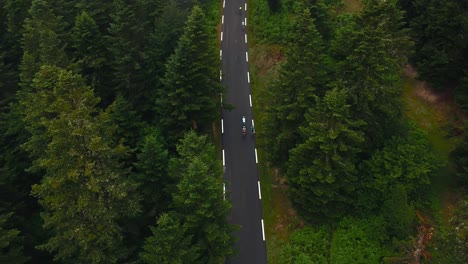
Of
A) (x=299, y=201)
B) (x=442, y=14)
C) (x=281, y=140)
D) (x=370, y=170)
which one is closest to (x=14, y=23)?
(x=281, y=140)

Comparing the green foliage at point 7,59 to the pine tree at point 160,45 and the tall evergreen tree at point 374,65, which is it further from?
the tall evergreen tree at point 374,65

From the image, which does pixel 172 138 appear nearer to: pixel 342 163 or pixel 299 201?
pixel 299 201

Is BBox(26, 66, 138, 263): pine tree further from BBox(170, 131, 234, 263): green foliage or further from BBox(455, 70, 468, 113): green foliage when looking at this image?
BBox(455, 70, 468, 113): green foliage

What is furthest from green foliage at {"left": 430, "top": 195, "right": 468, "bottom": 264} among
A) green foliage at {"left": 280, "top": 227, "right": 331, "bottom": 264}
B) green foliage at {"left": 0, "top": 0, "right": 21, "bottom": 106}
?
green foliage at {"left": 0, "top": 0, "right": 21, "bottom": 106}

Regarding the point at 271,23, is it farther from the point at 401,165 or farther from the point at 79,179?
the point at 79,179

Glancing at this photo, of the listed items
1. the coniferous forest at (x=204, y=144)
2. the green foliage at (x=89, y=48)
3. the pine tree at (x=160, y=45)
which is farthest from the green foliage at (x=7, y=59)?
the pine tree at (x=160, y=45)

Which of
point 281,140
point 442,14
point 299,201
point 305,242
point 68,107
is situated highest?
point 442,14

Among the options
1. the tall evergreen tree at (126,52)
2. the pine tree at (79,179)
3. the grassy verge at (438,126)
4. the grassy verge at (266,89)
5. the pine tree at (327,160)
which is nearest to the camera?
the pine tree at (79,179)
